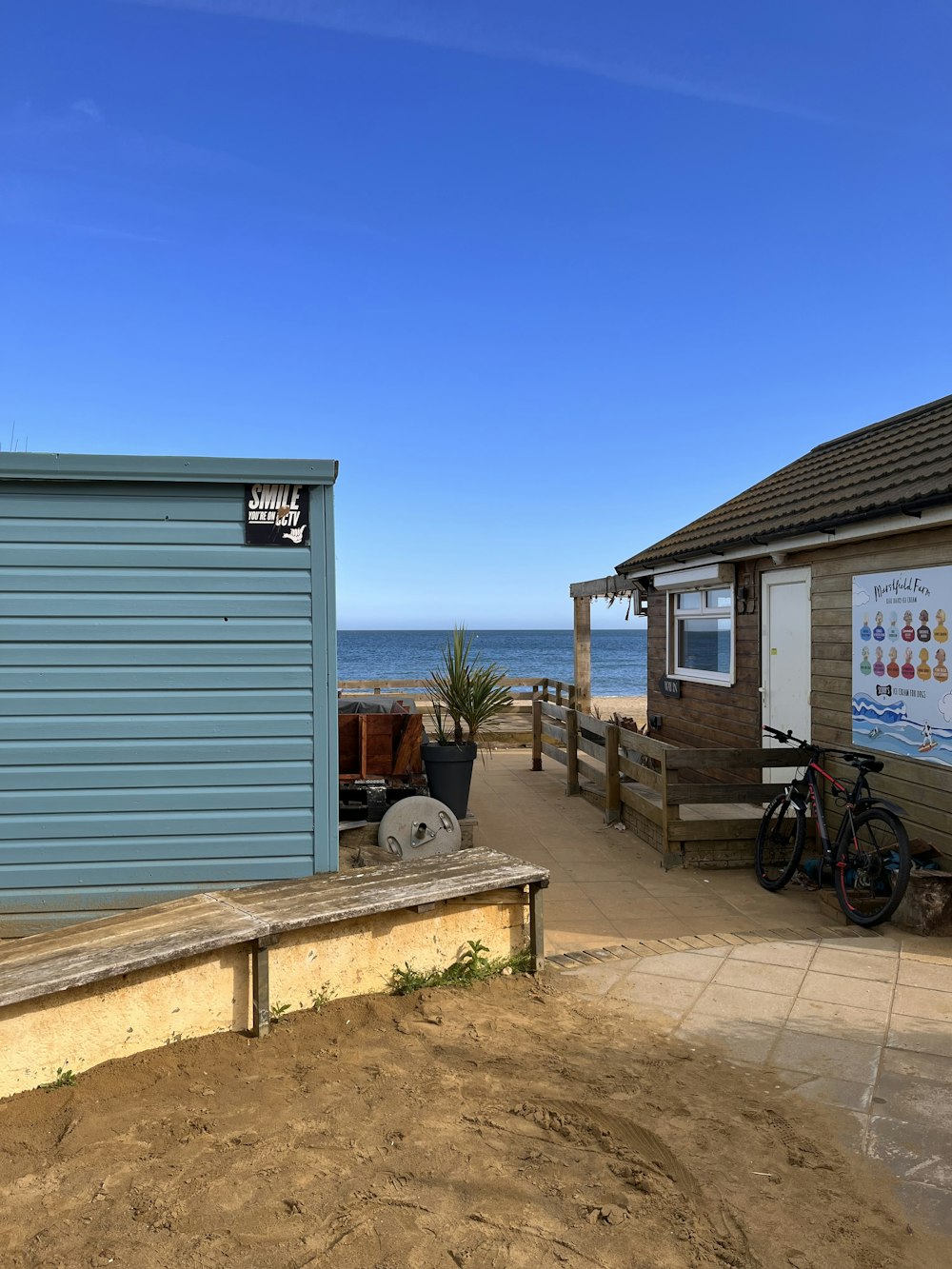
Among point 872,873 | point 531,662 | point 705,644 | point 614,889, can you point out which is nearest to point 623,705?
point 705,644

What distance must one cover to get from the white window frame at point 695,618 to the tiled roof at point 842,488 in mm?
465

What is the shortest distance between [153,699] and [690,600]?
7.29m

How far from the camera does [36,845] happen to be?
13.9ft

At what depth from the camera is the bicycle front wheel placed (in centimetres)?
482

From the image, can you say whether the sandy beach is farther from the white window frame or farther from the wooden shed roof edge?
the wooden shed roof edge

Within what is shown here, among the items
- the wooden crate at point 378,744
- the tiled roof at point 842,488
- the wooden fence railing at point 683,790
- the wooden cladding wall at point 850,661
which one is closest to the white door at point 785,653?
the wooden cladding wall at point 850,661

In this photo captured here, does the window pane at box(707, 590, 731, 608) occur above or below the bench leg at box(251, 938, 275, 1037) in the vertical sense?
above

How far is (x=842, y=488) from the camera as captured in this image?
23.1ft

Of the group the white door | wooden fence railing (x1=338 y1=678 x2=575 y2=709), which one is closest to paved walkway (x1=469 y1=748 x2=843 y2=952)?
the white door

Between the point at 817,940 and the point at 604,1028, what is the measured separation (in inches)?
74.0

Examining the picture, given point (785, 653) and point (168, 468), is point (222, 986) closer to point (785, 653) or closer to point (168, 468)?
point (168, 468)

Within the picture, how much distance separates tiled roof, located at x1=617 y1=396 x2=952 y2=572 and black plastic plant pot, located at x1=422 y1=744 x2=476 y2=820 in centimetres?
336

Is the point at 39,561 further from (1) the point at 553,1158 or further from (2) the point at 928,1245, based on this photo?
(2) the point at 928,1245

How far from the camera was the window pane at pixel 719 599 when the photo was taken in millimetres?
9023
